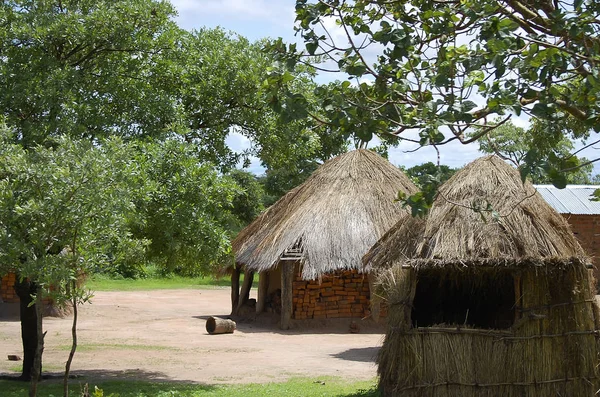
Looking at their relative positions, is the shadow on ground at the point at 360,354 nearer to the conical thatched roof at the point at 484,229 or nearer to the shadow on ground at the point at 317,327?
the shadow on ground at the point at 317,327

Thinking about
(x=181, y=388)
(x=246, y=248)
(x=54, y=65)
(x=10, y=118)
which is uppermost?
(x=54, y=65)

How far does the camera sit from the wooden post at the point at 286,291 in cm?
1834

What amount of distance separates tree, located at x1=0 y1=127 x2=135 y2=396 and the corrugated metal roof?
476 inches

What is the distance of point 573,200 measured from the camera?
1923cm

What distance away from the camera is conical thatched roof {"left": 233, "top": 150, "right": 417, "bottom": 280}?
18.1 metres

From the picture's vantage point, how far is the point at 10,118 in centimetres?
1064

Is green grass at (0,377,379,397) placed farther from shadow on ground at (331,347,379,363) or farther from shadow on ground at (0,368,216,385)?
shadow on ground at (331,347,379,363)

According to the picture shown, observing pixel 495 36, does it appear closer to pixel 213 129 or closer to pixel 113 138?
Answer: pixel 113 138

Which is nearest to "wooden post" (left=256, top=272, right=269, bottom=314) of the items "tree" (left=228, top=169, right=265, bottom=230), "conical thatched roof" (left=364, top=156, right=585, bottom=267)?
"conical thatched roof" (left=364, top=156, right=585, bottom=267)

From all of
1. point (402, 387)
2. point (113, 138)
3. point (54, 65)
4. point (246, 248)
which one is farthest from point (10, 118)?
point (246, 248)

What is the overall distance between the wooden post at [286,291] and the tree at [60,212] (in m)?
10.1

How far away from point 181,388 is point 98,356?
3765 millimetres

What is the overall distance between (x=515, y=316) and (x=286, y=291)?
964 cm

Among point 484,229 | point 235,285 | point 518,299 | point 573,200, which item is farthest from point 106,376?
point 573,200
